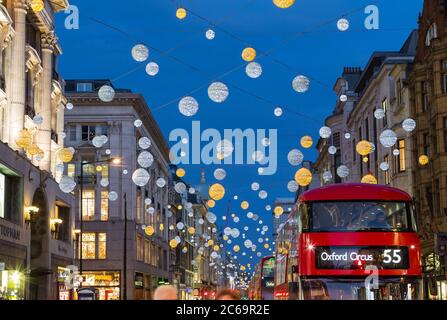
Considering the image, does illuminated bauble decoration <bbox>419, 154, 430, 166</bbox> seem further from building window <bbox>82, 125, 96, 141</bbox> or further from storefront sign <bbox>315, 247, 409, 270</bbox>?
building window <bbox>82, 125, 96, 141</bbox>

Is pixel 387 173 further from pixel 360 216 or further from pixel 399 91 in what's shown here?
pixel 360 216

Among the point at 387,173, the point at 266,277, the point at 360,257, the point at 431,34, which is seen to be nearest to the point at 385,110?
the point at 387,173

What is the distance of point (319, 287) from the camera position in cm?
1847

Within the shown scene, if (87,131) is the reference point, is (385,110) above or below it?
below

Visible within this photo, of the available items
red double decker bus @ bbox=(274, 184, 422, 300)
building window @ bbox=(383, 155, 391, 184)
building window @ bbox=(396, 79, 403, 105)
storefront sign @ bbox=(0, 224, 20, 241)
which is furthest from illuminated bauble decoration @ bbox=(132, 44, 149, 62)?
building window @ bbox=(383, 155, 391, 184)

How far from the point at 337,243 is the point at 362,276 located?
0.99m

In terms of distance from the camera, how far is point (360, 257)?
1880 centimetres

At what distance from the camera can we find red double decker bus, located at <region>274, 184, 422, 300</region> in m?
18.6

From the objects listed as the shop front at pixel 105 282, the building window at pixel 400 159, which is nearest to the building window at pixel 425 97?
the building window at pixel 400 159

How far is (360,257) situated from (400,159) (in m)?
32.7

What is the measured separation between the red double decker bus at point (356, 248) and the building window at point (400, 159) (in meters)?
29.2
